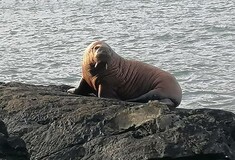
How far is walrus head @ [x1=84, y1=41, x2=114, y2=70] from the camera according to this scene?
777 centimetres

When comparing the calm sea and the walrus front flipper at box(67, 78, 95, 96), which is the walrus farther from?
the calm sea

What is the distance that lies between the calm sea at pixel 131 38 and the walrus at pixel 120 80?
301 cm

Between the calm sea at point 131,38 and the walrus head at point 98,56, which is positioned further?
the calm sea at point 131,38

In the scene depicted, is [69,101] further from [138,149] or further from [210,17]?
[210,17]

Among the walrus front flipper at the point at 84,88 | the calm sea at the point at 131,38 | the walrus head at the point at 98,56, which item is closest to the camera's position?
Answer: the walrus head at the point at 98,56

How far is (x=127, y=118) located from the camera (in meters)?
5.80

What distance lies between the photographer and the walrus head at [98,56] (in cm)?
777

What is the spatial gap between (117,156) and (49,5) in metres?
19.4

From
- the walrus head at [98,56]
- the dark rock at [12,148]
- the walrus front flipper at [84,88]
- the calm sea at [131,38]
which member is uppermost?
the dark rock at [12,148]

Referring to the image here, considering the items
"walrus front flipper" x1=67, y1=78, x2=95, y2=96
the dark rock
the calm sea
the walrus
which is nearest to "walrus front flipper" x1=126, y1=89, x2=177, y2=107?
the walrus

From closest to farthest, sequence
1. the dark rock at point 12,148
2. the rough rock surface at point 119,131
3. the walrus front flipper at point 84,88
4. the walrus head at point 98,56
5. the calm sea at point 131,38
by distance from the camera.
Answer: the dark rock at point 12,148, the rough rock surface at point 119,131, the walrus head at point 98,56, the walrus front flipper at point 84,88, the calm sea at point 131,38

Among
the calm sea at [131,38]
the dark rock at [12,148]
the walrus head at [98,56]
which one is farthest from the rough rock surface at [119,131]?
the calm sea at [131,38]

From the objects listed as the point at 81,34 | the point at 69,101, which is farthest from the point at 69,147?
the point at 81,34

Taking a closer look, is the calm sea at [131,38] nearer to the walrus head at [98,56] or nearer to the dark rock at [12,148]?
the walrus head at [98,56]
